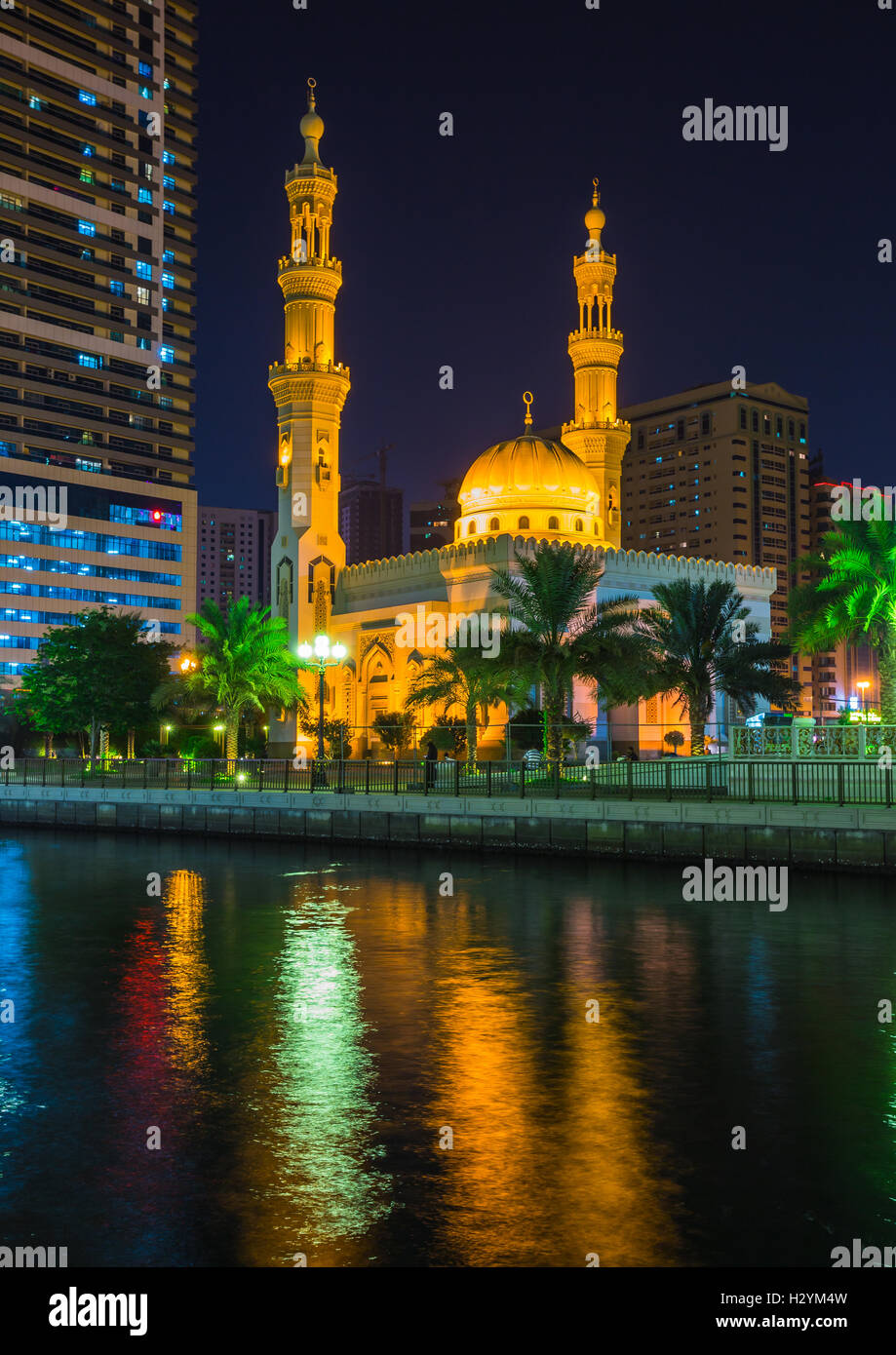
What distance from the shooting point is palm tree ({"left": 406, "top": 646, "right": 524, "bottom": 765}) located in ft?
103

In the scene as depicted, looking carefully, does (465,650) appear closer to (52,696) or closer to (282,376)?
(52,696)

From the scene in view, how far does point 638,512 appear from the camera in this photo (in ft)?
455

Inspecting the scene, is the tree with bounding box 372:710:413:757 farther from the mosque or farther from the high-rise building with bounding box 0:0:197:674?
the high-rise building with bounding box 0:0:197:674

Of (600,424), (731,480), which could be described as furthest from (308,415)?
(731,480)

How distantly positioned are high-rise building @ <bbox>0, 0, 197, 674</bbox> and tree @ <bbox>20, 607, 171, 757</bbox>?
139 ft

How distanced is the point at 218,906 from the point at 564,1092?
10.4 m

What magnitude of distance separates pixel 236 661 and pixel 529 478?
737 inches

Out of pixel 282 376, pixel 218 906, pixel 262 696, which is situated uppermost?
pixel 282 376

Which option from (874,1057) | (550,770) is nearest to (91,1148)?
(874,1057)

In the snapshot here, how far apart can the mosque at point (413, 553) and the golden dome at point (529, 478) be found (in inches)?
2.4

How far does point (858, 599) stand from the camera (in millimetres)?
27438

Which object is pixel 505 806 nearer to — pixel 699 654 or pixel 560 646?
pixel 560 646

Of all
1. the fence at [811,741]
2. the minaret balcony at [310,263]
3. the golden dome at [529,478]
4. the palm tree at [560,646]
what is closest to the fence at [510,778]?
→ the fence at [811,741]

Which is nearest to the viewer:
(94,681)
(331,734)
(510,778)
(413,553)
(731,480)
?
(510,778)
